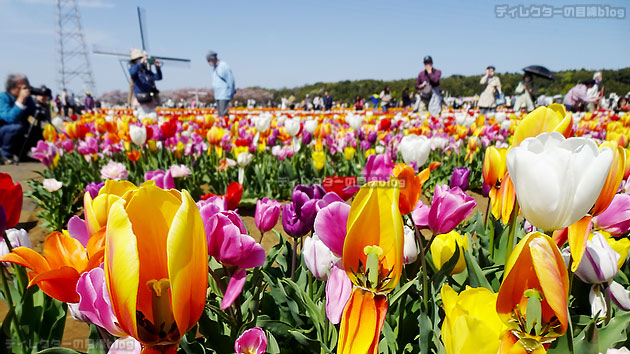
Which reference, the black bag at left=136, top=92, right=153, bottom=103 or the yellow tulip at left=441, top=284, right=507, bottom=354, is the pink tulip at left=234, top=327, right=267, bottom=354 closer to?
the yellow tulip at left=441, top=284, right=507, bottom=354

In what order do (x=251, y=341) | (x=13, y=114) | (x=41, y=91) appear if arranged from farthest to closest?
(x=41, y=91)
(x=13, y=114)
(x=251, y=341)

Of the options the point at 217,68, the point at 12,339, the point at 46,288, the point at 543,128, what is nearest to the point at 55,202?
the point at 12,339

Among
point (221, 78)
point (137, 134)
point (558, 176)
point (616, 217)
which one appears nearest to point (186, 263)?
point (558, 176)

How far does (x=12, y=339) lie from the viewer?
1306 mm

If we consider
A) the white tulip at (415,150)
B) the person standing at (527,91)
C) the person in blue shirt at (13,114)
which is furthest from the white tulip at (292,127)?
the person standing at (527,91)

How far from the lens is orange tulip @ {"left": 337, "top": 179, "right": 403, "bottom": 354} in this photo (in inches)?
27.8

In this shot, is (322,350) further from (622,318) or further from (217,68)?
(217,68)

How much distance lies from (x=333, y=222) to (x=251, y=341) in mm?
346

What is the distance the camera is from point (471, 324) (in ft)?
2.04

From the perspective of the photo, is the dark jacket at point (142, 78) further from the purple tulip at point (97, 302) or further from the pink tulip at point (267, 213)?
the purple tulip at point (97, 302)

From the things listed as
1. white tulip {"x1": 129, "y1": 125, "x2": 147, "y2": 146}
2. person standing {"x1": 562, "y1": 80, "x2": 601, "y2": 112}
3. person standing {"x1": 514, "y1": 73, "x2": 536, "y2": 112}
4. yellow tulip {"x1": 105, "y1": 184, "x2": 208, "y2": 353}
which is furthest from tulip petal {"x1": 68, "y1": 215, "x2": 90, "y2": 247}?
person standing {"x1": 562, "y1": 80, "x2": 601, "y2": 112}

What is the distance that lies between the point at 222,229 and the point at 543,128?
90 cm

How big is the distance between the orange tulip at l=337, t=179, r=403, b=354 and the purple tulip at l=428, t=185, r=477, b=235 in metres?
0.42

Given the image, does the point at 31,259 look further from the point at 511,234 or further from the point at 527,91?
the point at 527,91
